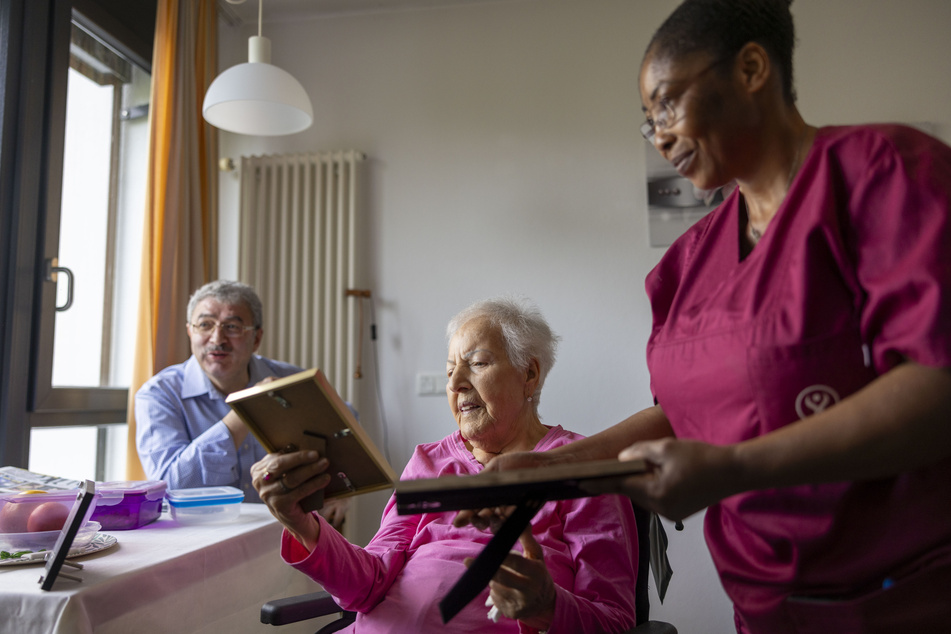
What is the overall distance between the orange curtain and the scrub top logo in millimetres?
2511

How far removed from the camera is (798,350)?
0.67m

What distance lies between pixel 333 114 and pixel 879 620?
3.16 meters

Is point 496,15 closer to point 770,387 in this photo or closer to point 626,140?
point 626,140

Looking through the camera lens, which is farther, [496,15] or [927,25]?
[496,15]

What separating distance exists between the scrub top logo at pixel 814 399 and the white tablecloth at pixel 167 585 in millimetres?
1083

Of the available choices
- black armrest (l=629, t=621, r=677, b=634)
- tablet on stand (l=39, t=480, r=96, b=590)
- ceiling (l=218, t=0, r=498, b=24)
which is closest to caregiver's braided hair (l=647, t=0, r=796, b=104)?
black armrest (l=629, t=621, r=677, b=634)

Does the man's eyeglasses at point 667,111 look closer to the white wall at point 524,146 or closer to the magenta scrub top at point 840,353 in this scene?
the magenta scrub top at point 840,353

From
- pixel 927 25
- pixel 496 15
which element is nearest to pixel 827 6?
pixel 927 25

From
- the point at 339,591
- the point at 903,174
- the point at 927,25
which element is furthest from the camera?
the point at 927,25

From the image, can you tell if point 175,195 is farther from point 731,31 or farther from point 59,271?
point 731,31

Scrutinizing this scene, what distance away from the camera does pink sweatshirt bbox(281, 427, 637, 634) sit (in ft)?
4.04

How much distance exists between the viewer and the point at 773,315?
27.4 inches

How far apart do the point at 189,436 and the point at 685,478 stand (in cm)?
215

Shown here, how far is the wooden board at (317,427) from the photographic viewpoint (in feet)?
3.18
